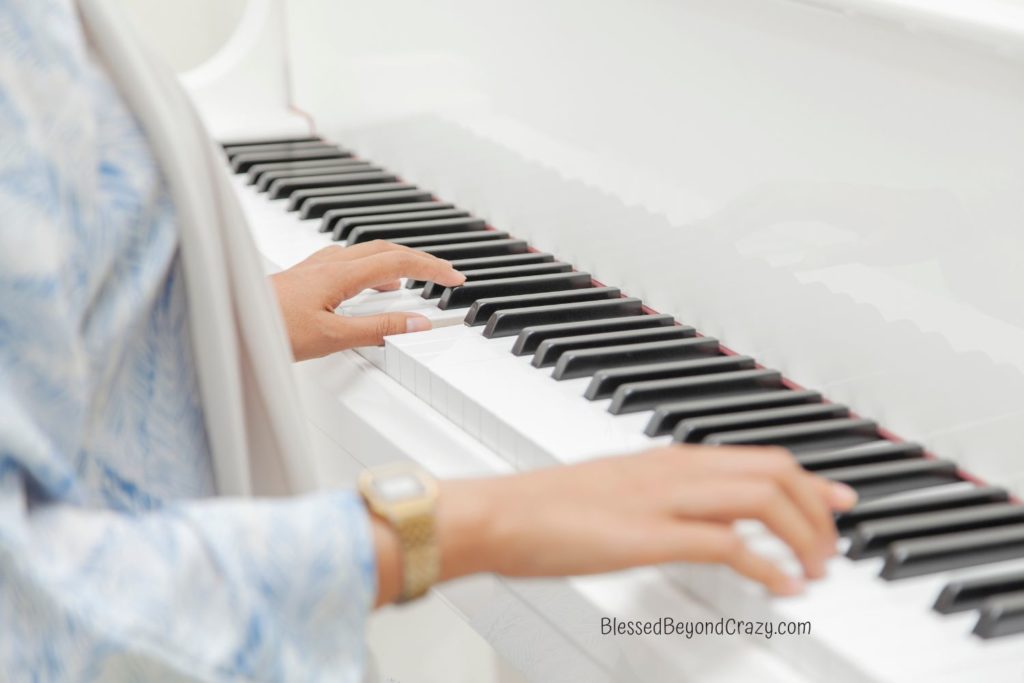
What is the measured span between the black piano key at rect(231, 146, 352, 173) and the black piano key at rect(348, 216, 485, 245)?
45 centimetres

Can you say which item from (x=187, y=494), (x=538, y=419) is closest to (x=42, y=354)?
(x=187, y=494)

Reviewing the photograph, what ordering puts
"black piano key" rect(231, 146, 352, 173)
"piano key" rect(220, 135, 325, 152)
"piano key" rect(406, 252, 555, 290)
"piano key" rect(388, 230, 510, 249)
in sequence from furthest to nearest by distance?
"piano key" rect(220, 135, 325, 152) < "black piano key" rect(231, 146, 352, 173) < "piano key" rect(388, 230, 510, 249) < "piano key" rect(406, 252, 555, 290)

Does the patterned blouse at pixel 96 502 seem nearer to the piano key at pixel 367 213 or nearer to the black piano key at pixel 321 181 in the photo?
the piano key at pixel 367 213

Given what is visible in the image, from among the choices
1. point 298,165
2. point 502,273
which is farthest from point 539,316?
point 298,165

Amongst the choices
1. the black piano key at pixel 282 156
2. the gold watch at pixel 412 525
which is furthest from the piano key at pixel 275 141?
the gold watch at pixel 412 525

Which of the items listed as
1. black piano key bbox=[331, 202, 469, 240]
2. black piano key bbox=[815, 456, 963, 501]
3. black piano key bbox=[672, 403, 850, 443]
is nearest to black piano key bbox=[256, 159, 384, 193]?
black piano key bbox=[331, 202, 469, 240]

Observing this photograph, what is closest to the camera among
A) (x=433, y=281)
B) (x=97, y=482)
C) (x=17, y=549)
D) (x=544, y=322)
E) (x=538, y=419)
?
(x=17, y=549)

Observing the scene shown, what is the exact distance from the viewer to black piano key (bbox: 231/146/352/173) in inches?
85.0

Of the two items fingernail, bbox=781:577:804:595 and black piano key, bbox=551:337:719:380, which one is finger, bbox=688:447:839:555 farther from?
black piano key, bbox=551:337:719:380

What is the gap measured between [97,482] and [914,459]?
2.20 ft

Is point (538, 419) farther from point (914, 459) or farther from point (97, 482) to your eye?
point (97, 482)

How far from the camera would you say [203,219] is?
853 millimetres

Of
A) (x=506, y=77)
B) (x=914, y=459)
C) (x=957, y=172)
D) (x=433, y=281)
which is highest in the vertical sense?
(x=957, y=172)

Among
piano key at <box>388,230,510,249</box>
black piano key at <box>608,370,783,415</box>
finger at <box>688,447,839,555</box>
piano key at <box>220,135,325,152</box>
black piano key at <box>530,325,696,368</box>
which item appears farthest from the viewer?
piano key at <box>220,135,325,152</box>
